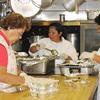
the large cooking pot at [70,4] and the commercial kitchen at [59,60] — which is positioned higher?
the large cooking pot at [70,4]

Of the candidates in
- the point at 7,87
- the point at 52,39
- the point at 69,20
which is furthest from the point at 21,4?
the point at 7,87

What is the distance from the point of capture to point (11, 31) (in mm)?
2455

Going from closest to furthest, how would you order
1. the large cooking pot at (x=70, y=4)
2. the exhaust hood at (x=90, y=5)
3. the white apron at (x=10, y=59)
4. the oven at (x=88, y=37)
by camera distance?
the white apron at (x=10, y=59), the large cooking pot at (x=70, y=4), the oven at (x=88, y=37), the exhaust hood at (x=90, y=5)

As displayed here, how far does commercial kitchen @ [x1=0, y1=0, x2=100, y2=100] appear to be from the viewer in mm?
2340

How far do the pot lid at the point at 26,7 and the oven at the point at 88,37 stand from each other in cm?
131

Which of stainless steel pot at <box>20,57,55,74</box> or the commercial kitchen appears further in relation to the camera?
stainless steel pot at <box>20,57,55,74</box>

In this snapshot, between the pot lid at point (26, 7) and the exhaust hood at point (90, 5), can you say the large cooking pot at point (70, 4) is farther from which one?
the pot lid at point (26, 7)

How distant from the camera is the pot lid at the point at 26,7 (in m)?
3.83

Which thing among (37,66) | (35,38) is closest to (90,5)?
(35,38)

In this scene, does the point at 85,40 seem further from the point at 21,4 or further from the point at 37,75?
the point at 37,75

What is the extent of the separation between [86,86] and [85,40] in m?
2.34

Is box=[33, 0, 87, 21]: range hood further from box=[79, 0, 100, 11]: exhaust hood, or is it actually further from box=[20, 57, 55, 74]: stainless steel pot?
box=[20, 57, 55, 74]: stainless steel pot

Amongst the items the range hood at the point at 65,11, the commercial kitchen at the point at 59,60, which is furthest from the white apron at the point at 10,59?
the range hood at the point at 65,11

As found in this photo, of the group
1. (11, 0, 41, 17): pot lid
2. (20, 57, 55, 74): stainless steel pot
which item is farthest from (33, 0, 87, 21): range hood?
(20, 57, 55, 74): stainless steel pot
